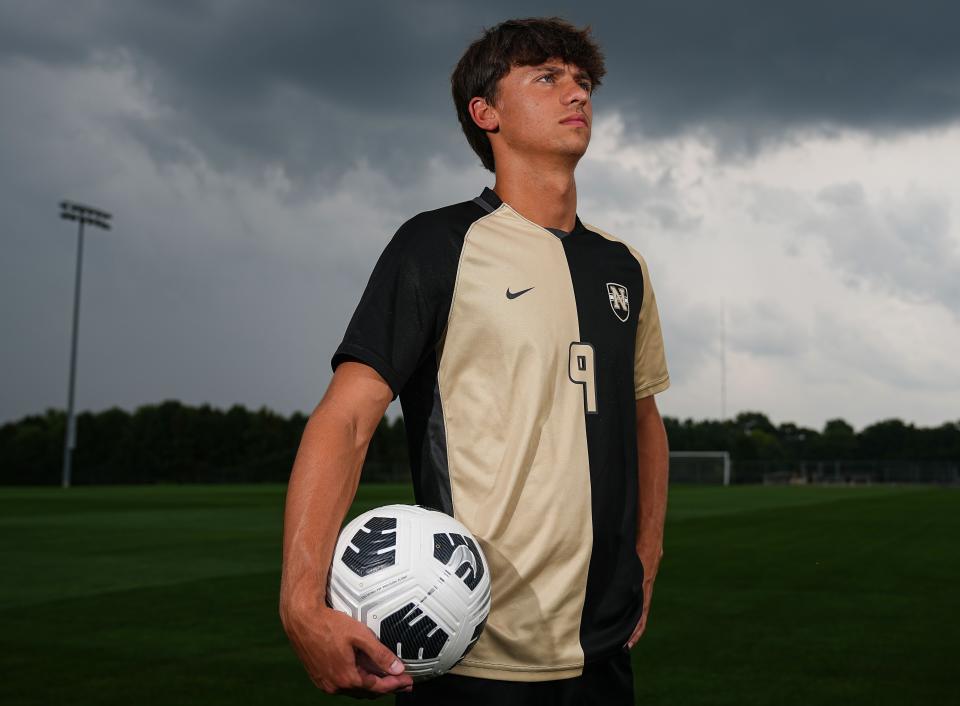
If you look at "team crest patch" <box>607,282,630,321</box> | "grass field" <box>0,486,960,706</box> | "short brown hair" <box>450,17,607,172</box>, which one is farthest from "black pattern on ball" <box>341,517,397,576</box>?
"grass field" <box>0,486,960,706</box>

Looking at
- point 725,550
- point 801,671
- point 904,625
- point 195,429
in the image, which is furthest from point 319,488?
point 195,429

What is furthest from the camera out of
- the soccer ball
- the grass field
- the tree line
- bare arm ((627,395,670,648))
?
the tree line

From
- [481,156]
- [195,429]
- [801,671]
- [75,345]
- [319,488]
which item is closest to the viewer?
[319,488]

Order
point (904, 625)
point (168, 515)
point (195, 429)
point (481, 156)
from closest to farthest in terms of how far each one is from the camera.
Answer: point (481, 156), point (904, 625), point (168, 515), point (195, 429)

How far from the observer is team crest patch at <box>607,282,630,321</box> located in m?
2.52

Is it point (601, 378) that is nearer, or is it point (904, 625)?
point (601, 378)

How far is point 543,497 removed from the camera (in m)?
2.26

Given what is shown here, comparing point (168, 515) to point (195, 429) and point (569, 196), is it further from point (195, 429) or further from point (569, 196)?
point (195, 429)

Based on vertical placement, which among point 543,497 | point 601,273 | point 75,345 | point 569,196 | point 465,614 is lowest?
point 465,614

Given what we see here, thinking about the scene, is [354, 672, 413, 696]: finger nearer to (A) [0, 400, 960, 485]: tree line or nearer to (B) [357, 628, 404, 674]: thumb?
(B) [357, 628, 404, 674]: thumb

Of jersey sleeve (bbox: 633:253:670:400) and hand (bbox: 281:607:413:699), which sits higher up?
jersey sleeve (bbox: 633:253:670:400)

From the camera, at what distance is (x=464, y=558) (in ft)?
7.08

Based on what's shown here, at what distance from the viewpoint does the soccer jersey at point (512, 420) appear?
7.36 feet

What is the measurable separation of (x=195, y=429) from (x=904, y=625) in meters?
95.0
